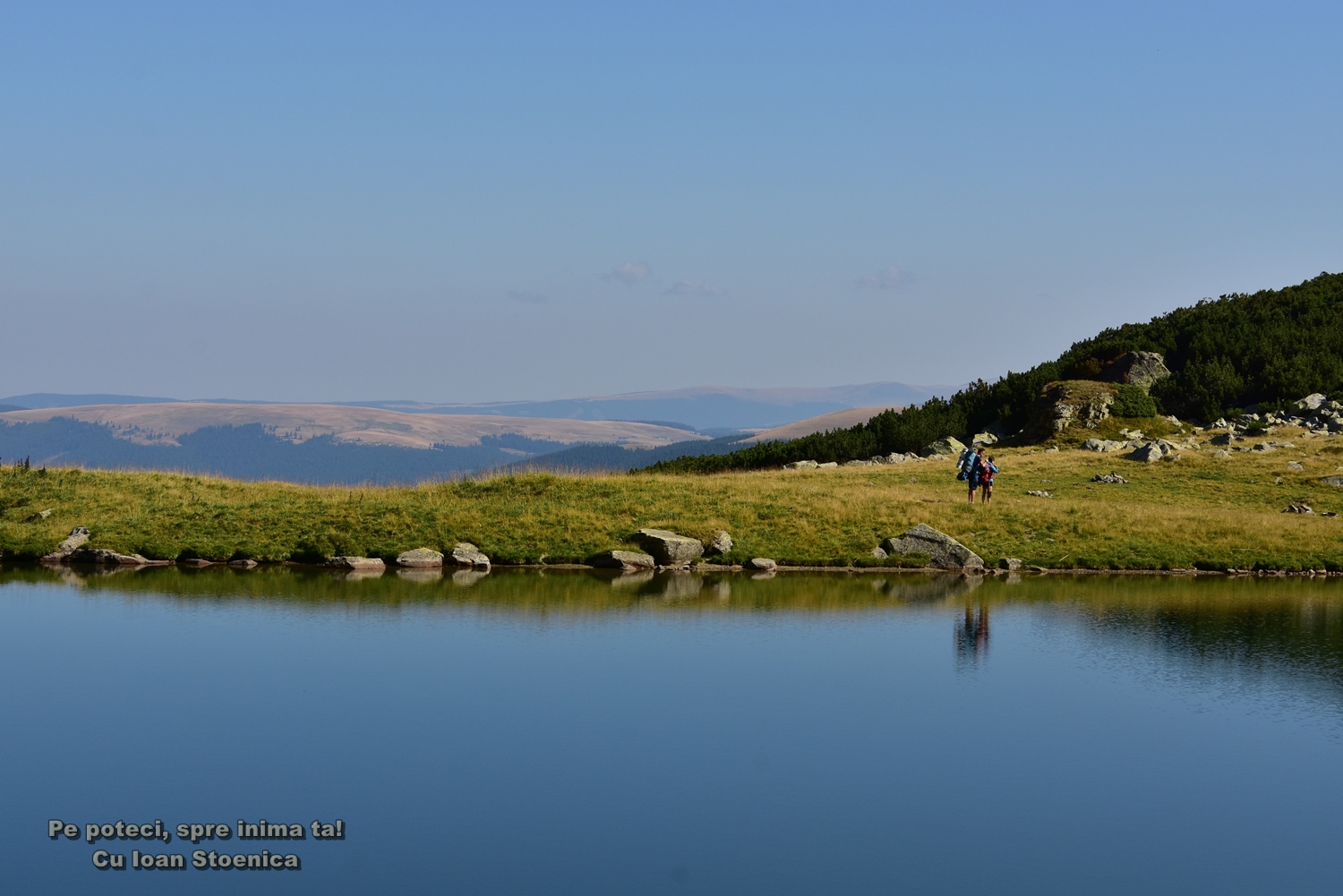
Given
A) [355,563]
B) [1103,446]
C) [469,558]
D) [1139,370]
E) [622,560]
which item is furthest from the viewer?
[1139,370]

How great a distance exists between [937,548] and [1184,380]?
46.6 meters

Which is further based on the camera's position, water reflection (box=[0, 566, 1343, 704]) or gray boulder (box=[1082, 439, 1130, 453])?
gray boulder (box=[1082, 439, 1130, 453])

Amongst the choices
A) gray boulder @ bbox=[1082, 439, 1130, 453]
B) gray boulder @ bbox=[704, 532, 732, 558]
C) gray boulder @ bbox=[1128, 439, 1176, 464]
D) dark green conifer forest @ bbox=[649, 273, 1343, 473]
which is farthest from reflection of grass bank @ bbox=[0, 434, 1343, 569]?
dark green conifer forest @ bbox=[649, 273, 1343, 473]

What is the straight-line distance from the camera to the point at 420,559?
40.8 metres

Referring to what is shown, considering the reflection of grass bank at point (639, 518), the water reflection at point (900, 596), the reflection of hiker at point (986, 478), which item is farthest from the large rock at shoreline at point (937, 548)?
the reflection of hiker at point (986, 478)

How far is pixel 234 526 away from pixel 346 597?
1214 cm

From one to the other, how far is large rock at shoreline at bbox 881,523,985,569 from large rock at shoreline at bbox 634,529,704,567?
7.01m

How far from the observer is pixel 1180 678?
25.0 m

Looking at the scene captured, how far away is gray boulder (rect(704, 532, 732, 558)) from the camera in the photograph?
4256 cm

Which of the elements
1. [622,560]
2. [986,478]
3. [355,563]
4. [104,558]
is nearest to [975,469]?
[986,478]

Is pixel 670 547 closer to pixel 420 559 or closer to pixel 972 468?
pixel 420 559

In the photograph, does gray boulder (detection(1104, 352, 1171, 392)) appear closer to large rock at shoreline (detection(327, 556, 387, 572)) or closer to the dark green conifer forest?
the dark green conifer forest

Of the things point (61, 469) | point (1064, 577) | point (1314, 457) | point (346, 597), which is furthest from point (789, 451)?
point (346, 597)

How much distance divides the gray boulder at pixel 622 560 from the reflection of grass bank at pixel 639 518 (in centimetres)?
62
